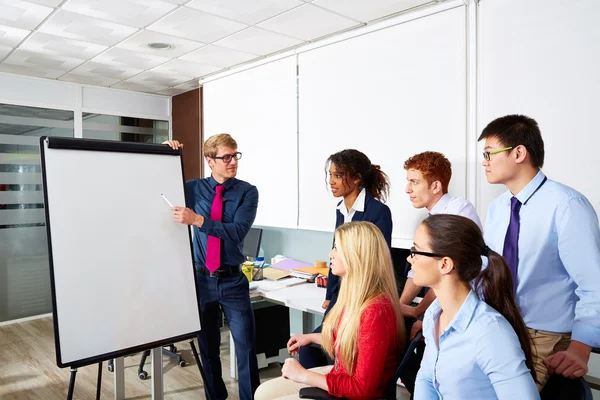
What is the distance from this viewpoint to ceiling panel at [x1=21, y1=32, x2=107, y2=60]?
348 centimetres

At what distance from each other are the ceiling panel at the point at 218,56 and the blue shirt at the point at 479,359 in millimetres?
3090

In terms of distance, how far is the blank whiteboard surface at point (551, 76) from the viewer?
2.31 m

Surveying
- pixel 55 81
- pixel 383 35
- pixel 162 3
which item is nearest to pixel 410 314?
pixel 383 35

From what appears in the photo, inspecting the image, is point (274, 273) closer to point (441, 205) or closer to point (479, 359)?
point (441, 205)

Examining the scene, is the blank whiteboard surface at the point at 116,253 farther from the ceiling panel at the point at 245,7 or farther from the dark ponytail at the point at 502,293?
the dark ponytail at the point at 502,293

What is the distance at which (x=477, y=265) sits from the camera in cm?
137

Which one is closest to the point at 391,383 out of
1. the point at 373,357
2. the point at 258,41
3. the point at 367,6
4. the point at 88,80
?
the point at 373,357

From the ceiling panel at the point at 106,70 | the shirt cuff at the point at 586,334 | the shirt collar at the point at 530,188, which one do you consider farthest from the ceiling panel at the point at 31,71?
the shirt cuff at the point at 586,334

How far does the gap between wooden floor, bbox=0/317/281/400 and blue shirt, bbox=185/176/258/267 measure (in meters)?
1.07

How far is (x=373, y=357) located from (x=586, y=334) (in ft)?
2.26

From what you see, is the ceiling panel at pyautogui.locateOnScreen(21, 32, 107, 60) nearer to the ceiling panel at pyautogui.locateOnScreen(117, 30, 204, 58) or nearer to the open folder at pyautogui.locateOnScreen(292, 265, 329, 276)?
the ceiling panel at pyautogui.locateOnScreen(117, 30, 204, 58)

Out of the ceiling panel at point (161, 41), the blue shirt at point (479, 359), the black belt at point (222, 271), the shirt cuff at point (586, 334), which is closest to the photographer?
the blue shirt at point (479, 359)

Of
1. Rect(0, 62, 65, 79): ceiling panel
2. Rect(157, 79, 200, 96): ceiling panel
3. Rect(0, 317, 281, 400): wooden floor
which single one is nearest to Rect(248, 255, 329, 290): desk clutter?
Rect(0, 317, 281, 400): wooden floor

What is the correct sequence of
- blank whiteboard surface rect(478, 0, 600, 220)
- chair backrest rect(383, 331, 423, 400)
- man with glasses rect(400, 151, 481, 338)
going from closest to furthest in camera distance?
1. chair backrest rect(383, 331, 423, 400)
2. blank whiteboard surface rect(478, 0, 600, 220)
3. man with glasses rect(400, 151, 481, 338)
